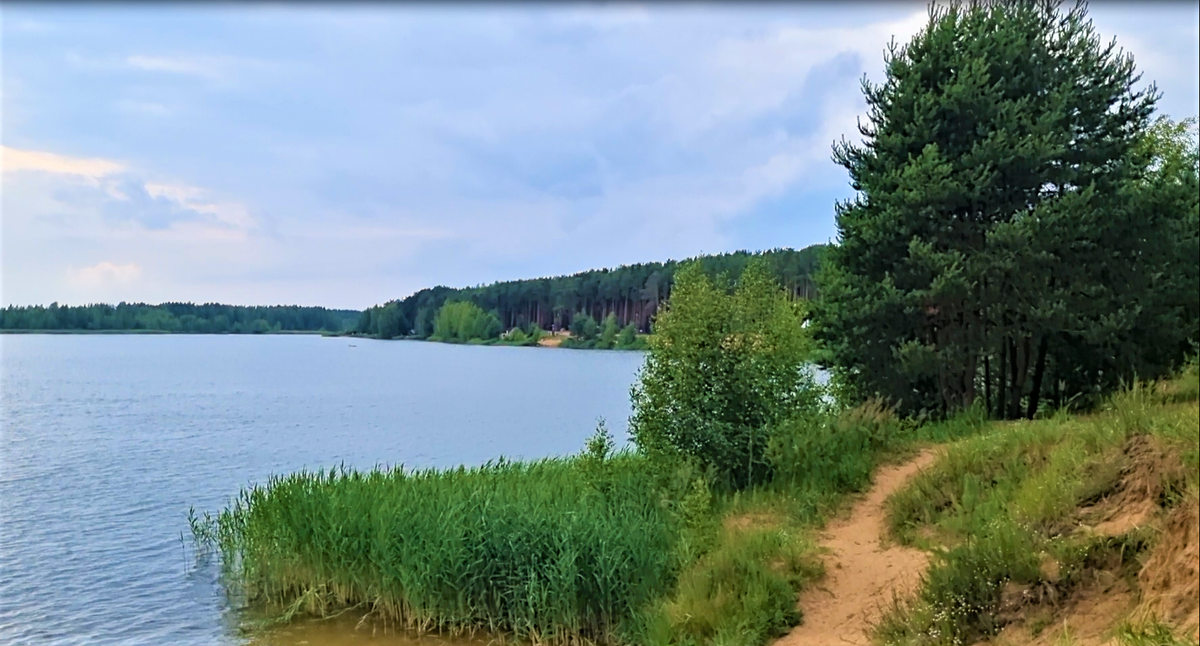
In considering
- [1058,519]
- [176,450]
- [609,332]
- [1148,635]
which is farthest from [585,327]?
[1148,635]

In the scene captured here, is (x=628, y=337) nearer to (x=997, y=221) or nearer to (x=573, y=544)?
(x=997, y=221)

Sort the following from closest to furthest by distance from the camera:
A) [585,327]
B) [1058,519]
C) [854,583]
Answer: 1. [1058,519]
2. [854,583]
3. [585,327]

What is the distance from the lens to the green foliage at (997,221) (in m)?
13.3

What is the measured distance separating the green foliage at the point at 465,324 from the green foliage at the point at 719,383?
103322 mm

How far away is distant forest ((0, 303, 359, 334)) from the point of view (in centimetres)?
12119

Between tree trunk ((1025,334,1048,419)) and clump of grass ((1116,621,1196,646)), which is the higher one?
tree trunk ((1025,334,1048,419))

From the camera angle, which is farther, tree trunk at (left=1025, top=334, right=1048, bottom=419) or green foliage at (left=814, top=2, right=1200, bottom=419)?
tree trunk at (left=1025, top=334, right=1048, bottom=419)

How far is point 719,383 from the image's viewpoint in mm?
13594

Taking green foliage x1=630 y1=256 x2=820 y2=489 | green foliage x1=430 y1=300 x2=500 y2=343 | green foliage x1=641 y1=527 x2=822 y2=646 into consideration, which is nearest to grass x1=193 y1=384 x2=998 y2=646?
green foliage x1=641 y1=527 x2=822 y2=646

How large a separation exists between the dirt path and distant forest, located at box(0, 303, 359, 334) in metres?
103

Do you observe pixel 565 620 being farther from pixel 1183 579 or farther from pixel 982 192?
pixel 982 192

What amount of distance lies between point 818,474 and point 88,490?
692 inches

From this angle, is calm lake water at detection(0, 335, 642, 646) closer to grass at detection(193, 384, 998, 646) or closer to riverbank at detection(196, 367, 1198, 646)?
grass at detection(193, 384, 998, 646)

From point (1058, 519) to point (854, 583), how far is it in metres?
2.39
